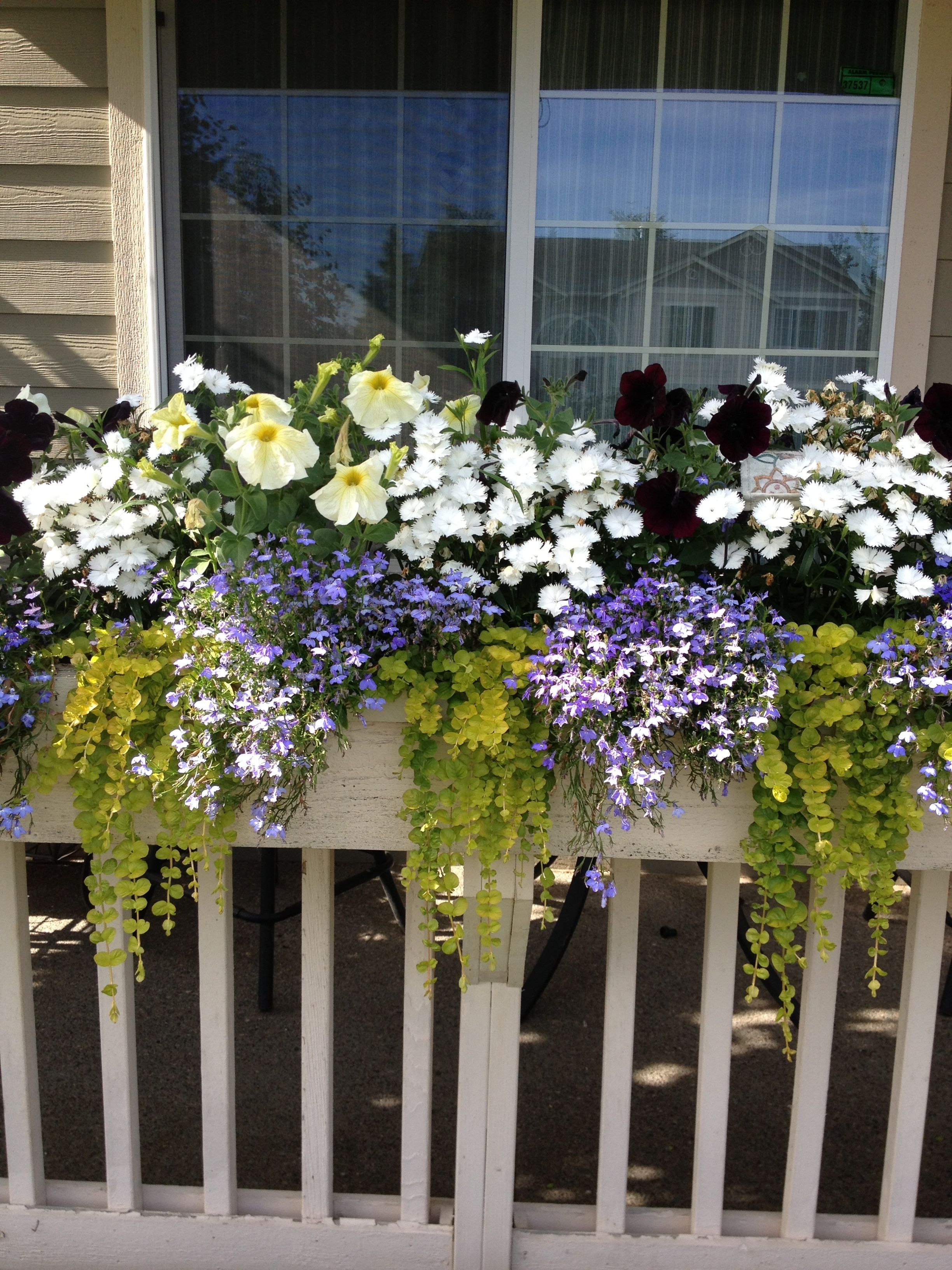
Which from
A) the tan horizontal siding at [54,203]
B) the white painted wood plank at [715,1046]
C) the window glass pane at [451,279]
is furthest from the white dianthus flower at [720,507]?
the tan horizontal siding at [54,203]

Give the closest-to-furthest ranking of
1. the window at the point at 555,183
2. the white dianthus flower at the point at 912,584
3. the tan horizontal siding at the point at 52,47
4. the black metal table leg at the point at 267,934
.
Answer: the white dianthus flower at the point at 912,584 < the black metal table leg at the point at 267,934 < the tan horizontal siding at the point at 52,47 < the window at the point at 555,183

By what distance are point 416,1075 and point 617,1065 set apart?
1.01ft

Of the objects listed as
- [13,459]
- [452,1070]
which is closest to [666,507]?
[13,459]

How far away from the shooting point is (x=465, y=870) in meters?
1.37

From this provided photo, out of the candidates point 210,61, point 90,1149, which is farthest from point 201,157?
point 90,1149

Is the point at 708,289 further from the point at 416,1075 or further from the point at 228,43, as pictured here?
the point at 416,1075

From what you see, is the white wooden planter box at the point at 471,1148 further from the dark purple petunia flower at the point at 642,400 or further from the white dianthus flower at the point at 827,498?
the dark purple petunia flower at the point at 642,400

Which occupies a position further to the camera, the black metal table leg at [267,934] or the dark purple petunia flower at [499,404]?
the black metal table leg at [267,934]

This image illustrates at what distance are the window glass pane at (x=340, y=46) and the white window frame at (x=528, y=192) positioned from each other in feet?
1.12

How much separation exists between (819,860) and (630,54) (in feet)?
8.08

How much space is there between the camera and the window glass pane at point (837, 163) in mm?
2779

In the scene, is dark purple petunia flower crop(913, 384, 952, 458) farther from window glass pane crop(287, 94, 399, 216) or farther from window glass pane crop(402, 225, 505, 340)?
window glass pane crop(287, 94, 399, 216)

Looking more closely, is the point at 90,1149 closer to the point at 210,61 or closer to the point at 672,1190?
the point at 672,1190

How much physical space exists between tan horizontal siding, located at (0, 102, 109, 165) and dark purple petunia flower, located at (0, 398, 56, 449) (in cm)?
176
